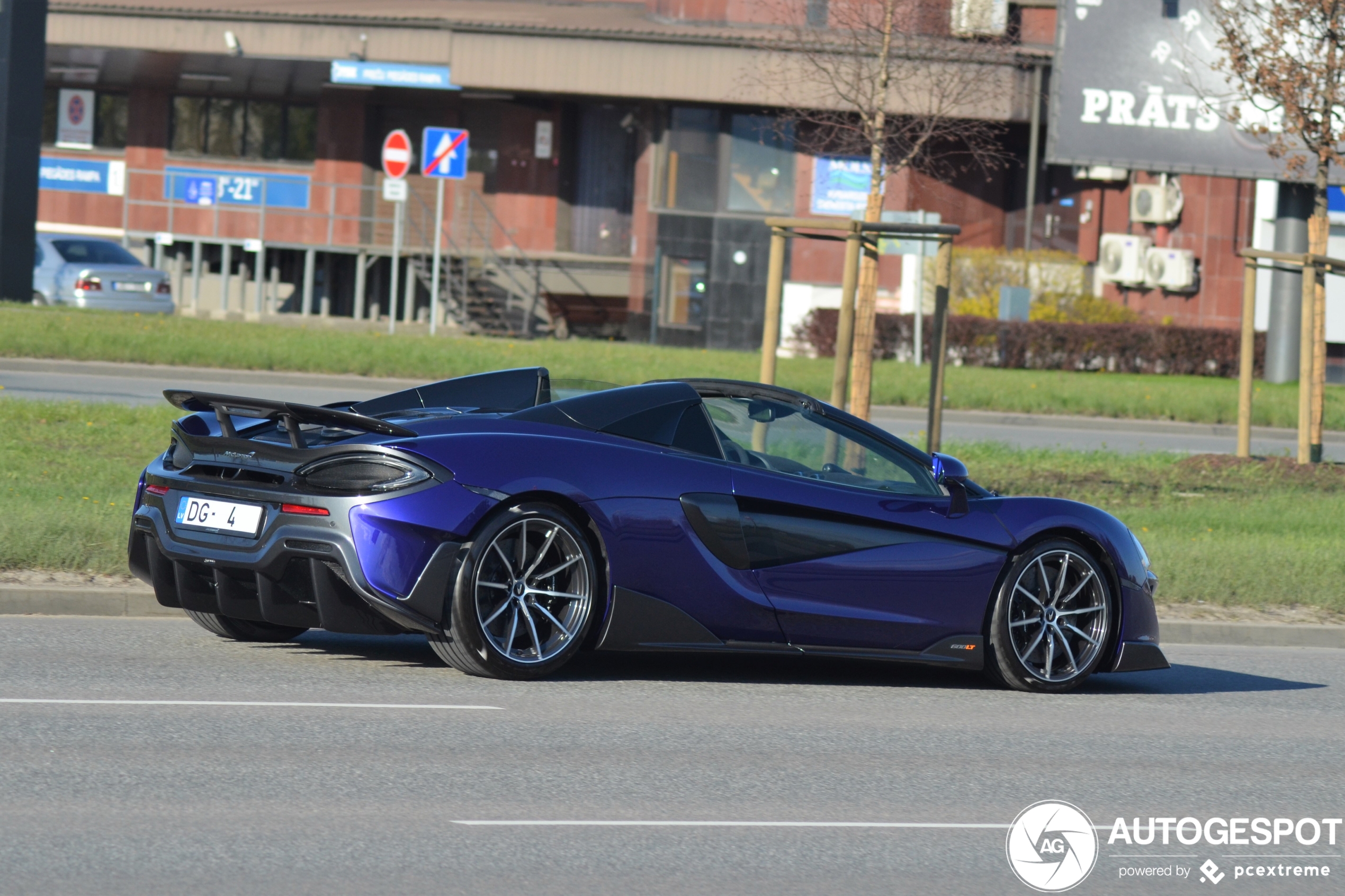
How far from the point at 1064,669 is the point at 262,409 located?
3765 millimetres

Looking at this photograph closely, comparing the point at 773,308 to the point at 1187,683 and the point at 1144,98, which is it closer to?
the point at 1187,683

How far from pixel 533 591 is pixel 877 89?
11308 mm

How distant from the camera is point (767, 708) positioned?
718 centimetres

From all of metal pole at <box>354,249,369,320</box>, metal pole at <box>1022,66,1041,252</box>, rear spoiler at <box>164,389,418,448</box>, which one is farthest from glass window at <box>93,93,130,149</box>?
rear spoiler at <box>164,389,418,448</box>

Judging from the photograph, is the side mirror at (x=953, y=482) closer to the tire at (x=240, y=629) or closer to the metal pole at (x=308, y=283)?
the tire at (x=240, y=629)

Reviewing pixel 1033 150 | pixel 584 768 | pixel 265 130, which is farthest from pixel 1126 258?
pixel 584 768

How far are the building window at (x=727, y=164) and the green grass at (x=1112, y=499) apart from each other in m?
17.1

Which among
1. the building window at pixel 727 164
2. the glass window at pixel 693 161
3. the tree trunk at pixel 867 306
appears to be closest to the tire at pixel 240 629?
the tree trunk at pixel 867 306

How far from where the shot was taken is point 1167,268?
112 ft

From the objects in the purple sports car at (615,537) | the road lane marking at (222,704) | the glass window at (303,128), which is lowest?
the road lane marking at (222,704)

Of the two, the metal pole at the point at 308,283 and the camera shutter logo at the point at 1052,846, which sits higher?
the metal pole at the point at 308,283

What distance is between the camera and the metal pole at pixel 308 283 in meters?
35.8

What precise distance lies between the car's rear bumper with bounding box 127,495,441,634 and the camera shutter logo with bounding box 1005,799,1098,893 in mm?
2482

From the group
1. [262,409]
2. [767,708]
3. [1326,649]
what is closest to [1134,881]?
[767,708]
